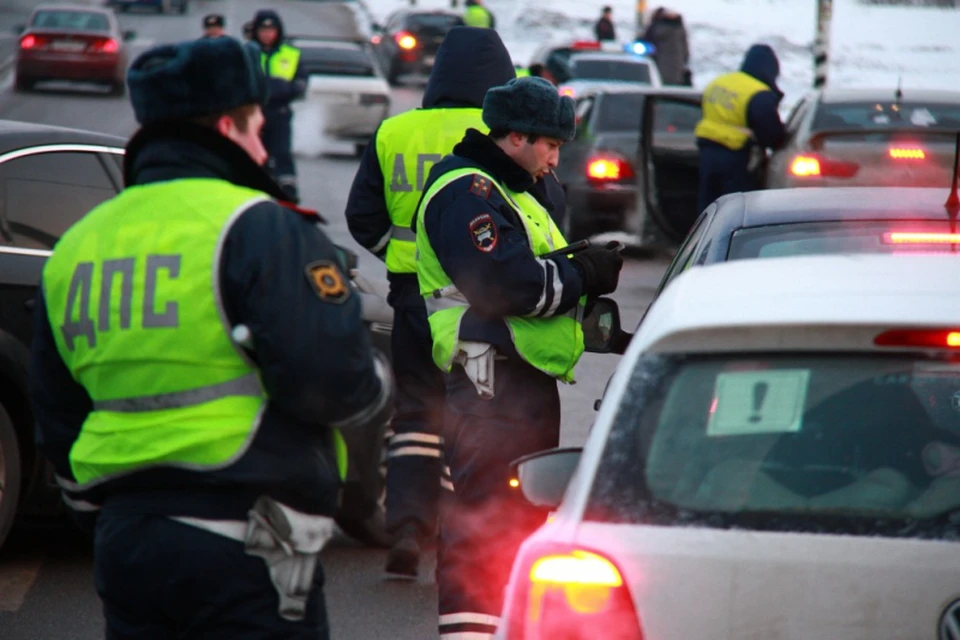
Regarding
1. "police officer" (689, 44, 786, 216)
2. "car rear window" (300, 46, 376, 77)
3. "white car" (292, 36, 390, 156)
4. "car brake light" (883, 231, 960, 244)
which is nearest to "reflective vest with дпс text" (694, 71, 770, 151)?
"police officer" (689, 44, 786, 216)

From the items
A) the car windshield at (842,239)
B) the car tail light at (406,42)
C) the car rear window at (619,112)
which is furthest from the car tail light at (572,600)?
the car tail light at (406,42)

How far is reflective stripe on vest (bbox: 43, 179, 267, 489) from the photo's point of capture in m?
2.81

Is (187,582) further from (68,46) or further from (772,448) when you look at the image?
(68,46)

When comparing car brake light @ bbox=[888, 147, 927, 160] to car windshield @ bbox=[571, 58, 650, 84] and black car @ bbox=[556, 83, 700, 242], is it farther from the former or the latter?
car windshield @ bbox=[571, 58, 650, 84]

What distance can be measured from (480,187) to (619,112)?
35.3ft

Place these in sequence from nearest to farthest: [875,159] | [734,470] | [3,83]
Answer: [734,470] < [875,159] < [3,83]

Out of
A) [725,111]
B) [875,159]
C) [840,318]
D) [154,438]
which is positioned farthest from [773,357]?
[725,111]

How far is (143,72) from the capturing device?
9.77ft

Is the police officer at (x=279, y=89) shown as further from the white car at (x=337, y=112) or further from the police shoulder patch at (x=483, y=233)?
the police shoulder patch at (x=483, y=233)

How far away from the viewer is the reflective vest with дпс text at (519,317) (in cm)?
461

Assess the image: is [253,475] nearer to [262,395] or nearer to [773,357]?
[262,395]

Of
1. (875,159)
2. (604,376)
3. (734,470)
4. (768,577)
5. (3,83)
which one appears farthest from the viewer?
(3,83)

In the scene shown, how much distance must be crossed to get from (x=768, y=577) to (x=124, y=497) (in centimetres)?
111

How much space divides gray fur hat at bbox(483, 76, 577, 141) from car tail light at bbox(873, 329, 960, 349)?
196 centimetres
